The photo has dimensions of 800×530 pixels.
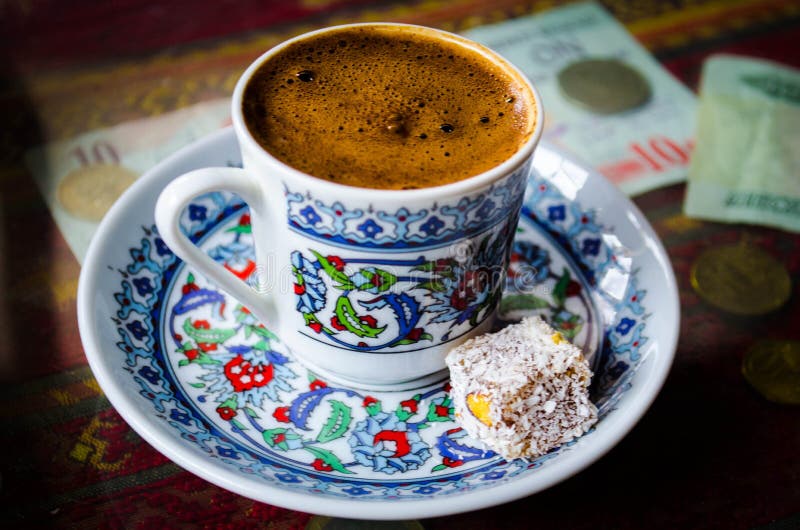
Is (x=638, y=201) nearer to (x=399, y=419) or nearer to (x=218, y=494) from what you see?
(x=399, y=419)

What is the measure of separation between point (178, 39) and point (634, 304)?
41.3 inches

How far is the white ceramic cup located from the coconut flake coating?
0.05 m

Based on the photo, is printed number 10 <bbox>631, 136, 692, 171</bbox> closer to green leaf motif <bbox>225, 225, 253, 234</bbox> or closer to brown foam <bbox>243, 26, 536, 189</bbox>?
brown foam <bbox>243, 26, 536, 189</bbox>

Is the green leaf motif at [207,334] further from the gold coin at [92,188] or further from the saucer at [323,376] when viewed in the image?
the gold coin at [92,188]

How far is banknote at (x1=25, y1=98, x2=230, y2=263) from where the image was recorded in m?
1.17

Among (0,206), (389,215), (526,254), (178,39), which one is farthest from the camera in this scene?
(178,39)

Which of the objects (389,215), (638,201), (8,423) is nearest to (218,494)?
(8,423)

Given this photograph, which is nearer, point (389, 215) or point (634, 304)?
point (389, 215)

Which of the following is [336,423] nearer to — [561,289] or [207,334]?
[207,334]

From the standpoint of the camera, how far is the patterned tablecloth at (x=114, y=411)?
84 centimetres

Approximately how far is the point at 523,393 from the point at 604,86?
0.88 metres

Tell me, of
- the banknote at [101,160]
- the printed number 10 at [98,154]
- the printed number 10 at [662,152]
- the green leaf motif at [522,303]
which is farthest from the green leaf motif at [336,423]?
the printed number 10 at [662,152]

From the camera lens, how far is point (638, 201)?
126 cm

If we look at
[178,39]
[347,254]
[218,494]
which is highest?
[347,254]
